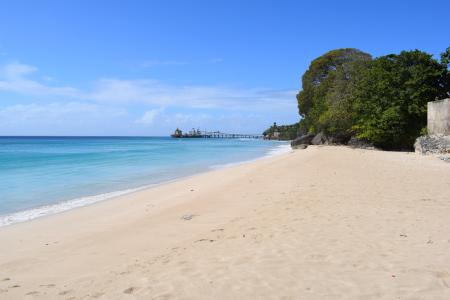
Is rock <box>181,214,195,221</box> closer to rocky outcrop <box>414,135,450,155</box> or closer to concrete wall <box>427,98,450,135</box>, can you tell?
rocky outcrop <box>414,135,450,155</box>

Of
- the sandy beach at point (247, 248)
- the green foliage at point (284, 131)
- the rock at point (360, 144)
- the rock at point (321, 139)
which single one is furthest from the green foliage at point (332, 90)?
the green foliage at point (284, 131)

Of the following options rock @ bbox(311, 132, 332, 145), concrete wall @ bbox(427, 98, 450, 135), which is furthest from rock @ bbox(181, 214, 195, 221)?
rock @ bbox(311, 132, 332, 145)

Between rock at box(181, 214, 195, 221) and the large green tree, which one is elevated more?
the large green tree

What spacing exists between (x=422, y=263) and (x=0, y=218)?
9.09 metres

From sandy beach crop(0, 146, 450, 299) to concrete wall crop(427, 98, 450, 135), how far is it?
42.2 feet

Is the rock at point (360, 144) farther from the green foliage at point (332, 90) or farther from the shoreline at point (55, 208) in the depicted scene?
the shoreline at point (55, 208)

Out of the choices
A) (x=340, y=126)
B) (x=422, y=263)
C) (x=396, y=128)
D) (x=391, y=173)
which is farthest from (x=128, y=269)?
(x=340, y=126)

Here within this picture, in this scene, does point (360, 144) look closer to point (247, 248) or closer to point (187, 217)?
point (187, 217)

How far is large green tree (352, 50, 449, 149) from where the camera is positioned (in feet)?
83.4

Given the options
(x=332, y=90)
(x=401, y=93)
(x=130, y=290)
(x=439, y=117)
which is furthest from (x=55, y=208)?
(x=332, y=90)

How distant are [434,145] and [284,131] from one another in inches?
3282

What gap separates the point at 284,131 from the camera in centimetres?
10375

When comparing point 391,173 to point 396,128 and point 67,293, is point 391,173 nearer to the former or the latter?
point 67,293

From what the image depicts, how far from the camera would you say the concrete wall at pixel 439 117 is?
817 inches
